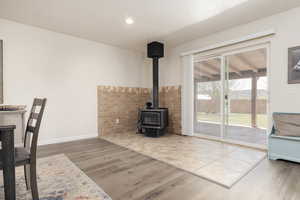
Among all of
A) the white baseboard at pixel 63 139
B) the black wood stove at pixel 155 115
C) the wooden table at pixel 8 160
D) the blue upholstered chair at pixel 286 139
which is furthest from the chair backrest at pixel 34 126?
the blue upholstered chair at pixel 286 139

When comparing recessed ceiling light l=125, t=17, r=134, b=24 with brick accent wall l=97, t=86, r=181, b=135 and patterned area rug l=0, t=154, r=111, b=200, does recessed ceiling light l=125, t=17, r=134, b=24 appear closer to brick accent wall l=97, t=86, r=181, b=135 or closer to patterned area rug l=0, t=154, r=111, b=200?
brick accent wall l=97, t=86, r=181, b=135

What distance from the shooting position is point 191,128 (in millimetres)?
4156

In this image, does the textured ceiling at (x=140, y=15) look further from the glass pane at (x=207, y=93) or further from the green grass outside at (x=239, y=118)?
the green grass outside at (x=239, y=118)

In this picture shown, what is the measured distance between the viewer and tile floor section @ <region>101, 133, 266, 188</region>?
2.06 metres

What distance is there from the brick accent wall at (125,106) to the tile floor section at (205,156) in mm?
751

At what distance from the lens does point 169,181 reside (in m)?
1.88

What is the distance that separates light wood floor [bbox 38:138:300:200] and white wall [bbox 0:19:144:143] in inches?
43.9

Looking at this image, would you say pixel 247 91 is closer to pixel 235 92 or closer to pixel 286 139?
pixel 235 92

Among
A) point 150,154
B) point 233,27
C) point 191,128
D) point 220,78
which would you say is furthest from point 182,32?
point 150,154

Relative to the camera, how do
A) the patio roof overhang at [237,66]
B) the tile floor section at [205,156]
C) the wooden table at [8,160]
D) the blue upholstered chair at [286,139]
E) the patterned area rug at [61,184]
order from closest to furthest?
the wooden table at [8,160] < the patterned area rug at [61,184] < the tile floor section at [205,156] < the blue upholstered chair at [286,139] < the patio roof overhang at [237,66]

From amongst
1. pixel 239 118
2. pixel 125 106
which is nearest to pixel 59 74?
pixel 125 106

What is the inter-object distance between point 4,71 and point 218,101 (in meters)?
4.43

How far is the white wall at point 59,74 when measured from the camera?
10.1 ft

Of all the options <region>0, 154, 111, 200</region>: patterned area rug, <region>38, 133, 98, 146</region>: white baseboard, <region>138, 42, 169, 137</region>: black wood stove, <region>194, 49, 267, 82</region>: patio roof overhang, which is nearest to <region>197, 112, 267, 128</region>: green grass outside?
<region>194, 49, 267, 82</region>: patio roof overhang
